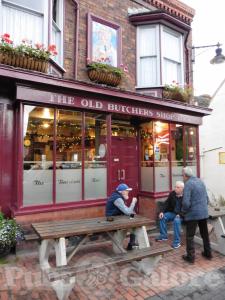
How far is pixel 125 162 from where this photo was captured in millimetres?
8094

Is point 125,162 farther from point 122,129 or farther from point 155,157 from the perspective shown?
point 122,129

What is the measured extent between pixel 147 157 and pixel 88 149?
220 cm

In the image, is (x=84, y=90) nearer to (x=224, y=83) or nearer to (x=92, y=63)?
(x=92, y=63)

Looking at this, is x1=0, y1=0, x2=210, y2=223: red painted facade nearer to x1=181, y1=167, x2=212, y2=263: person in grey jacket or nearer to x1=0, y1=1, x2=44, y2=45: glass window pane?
x1=0, y1=1, x2=44, y2=45: glass window pane

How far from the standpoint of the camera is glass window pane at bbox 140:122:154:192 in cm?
796

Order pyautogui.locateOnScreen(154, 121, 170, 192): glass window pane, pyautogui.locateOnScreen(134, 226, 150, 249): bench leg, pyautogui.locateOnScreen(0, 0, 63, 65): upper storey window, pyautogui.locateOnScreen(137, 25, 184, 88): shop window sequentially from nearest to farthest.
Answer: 1. pyautogui.locateOnScreen(134, 226, 150, 249): bench leg
2. pyautogui.locateOnScreen(0, 0, 63, 65): upper storey window
3. pyautogui.locateOnScreen(154, 121, 170, 192): glass window pane
4. pyautogui.locateOnScreen(137, 25, 184, 88): shop window

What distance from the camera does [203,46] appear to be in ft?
33.2

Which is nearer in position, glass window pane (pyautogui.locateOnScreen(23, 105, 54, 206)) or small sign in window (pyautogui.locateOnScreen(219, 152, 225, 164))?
glass window pane (pyautogui.locateOnScreen(23, 105, 54, 206))

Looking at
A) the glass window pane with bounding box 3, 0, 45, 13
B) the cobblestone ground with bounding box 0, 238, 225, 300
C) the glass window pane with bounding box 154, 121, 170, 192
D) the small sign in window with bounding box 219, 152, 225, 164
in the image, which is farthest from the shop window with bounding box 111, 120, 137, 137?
the small sign in window with bounding box 219, 152, 225, 164

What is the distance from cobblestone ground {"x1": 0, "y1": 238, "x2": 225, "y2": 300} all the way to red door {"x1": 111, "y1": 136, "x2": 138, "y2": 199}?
2.93 metres

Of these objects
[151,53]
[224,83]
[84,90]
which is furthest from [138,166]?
[224,83]

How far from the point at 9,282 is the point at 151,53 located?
770 centimetres

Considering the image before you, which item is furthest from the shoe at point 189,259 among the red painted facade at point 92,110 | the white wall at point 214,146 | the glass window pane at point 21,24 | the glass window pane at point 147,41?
the white wall at point 214,146

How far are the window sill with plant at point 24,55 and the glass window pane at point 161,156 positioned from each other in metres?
3.82
